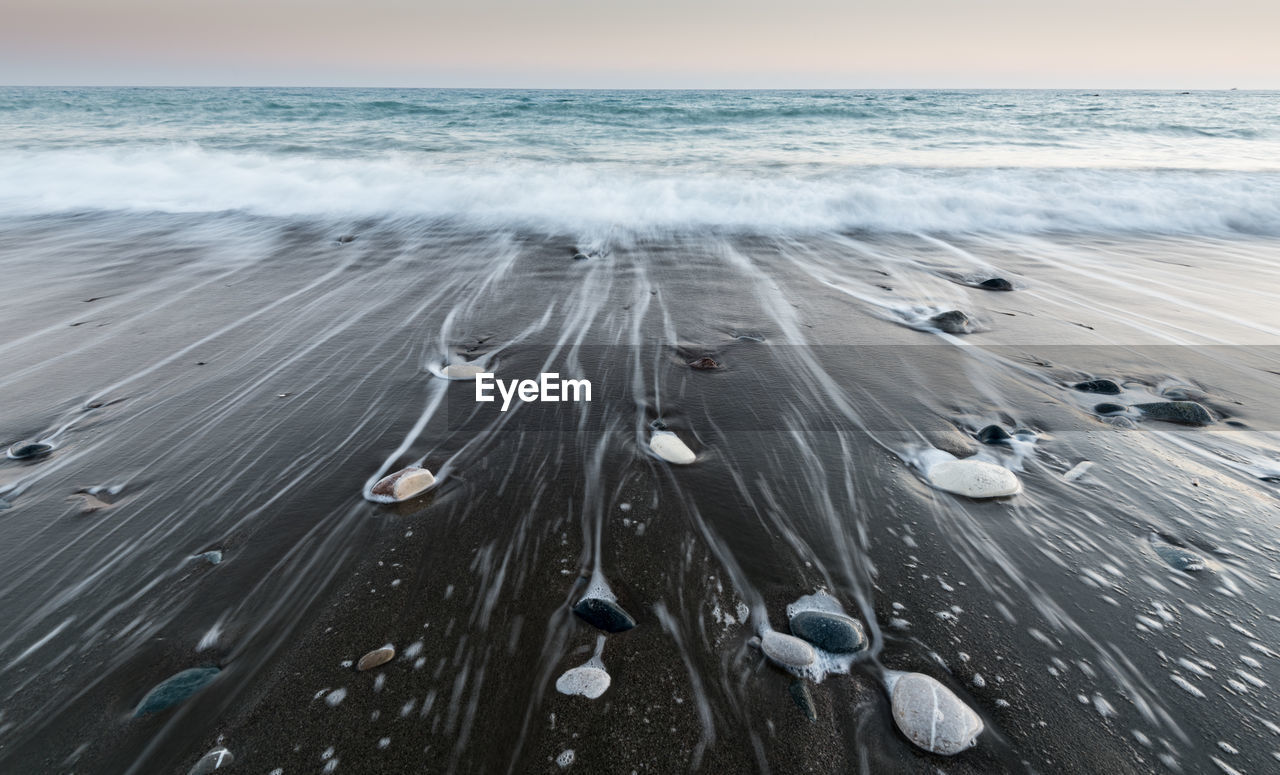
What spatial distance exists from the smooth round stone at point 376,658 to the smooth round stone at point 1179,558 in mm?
2800

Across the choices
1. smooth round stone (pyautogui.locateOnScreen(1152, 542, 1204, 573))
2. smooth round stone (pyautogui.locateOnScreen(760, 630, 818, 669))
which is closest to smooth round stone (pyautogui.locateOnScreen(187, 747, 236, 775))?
smooth round stone (pyautogui.locateOnScreen(760, 630, 818, 669))

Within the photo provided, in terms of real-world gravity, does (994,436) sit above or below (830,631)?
above

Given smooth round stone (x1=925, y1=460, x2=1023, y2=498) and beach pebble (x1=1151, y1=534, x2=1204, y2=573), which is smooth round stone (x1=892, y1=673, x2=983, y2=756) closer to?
→ smooth round stone (x1=925, y1=460, x2=1023, y2=498)

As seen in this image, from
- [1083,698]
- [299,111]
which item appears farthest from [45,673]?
[299,111]

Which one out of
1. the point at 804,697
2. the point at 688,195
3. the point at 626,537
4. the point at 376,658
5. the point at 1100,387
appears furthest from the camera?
the point at 688,195

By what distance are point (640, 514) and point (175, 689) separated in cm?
160

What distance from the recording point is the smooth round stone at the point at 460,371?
11.3ft

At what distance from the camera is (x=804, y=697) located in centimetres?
155

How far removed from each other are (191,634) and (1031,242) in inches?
349

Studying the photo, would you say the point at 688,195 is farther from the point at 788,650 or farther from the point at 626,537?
the point at 788,650

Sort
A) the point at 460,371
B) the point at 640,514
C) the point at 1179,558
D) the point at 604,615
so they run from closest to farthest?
1. the point at 604,615
2. the point at 1179,558
3. the point at 640,514
4. the point at 460,371

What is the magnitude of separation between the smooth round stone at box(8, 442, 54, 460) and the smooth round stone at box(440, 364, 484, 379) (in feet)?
6.22

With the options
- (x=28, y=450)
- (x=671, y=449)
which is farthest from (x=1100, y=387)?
(x=28, y=450)

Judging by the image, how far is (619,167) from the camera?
11.7 meters
